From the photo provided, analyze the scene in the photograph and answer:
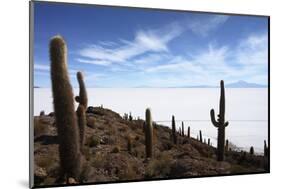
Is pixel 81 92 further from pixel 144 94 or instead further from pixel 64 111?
pixel 144 94

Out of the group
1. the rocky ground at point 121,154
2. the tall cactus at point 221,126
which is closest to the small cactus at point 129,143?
the rocky ground at point 121,154

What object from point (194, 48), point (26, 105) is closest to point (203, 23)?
point (194, 48)

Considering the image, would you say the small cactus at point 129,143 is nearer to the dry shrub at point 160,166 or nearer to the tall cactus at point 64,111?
the dry shrub at point 160,166

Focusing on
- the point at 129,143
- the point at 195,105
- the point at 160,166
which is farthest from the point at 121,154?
the point at 195,105

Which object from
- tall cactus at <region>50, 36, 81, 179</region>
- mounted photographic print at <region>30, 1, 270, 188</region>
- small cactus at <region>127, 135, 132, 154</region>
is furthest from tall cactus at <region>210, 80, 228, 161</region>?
tall cactus at <region>50, 36, 81, 179</region>

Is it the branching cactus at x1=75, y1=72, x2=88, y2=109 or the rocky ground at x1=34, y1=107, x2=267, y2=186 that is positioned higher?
the branching cactus at x1=75, y1=72, x2=88, y2=109

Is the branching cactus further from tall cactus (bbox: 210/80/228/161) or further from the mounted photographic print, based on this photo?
tall cactus (bbox: 210/80/228/161)

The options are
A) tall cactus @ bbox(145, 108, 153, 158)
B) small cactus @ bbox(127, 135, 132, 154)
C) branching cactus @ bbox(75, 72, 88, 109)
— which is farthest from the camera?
tall cactus @ bbox(145, 108, 153, 158)

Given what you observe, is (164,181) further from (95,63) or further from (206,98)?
(95,63)
